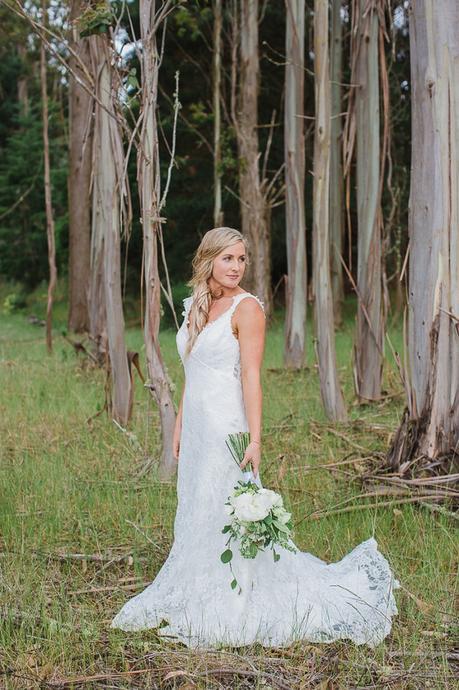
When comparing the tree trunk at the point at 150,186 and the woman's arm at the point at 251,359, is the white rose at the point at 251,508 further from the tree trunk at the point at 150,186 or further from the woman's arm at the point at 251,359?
the tree trunk at the point at 150,186

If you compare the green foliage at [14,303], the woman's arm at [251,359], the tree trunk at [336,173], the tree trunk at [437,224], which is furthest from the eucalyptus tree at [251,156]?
the green foliage at [14,303]

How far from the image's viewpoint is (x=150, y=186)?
5758 mm

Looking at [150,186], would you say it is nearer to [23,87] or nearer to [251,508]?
[251,508]

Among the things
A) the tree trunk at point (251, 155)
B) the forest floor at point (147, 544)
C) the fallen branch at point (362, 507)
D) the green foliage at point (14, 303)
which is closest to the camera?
the forest floor at point (147, 544)

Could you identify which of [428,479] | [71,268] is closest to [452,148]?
[428,479]

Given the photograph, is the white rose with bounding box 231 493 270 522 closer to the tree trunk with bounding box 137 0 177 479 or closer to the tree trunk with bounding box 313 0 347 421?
the tree trunk with bounding box 137 0 177 479

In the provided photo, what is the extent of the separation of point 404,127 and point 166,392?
16.0 metres

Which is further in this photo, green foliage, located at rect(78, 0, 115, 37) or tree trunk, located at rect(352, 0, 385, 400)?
tree trunk, located at rect(352, 0, 385, 400)

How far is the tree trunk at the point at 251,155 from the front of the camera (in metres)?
14.0

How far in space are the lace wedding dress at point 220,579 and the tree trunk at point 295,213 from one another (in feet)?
23.6

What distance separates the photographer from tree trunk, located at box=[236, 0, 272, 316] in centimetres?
1402

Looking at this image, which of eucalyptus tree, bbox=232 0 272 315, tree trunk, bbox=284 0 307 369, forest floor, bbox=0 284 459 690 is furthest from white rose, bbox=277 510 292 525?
eucalyptus tree, bbox=232 0 272 315

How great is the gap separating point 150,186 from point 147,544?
2.33 metres

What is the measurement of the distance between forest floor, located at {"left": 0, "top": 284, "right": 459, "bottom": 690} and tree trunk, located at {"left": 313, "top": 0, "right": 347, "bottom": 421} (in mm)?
305
